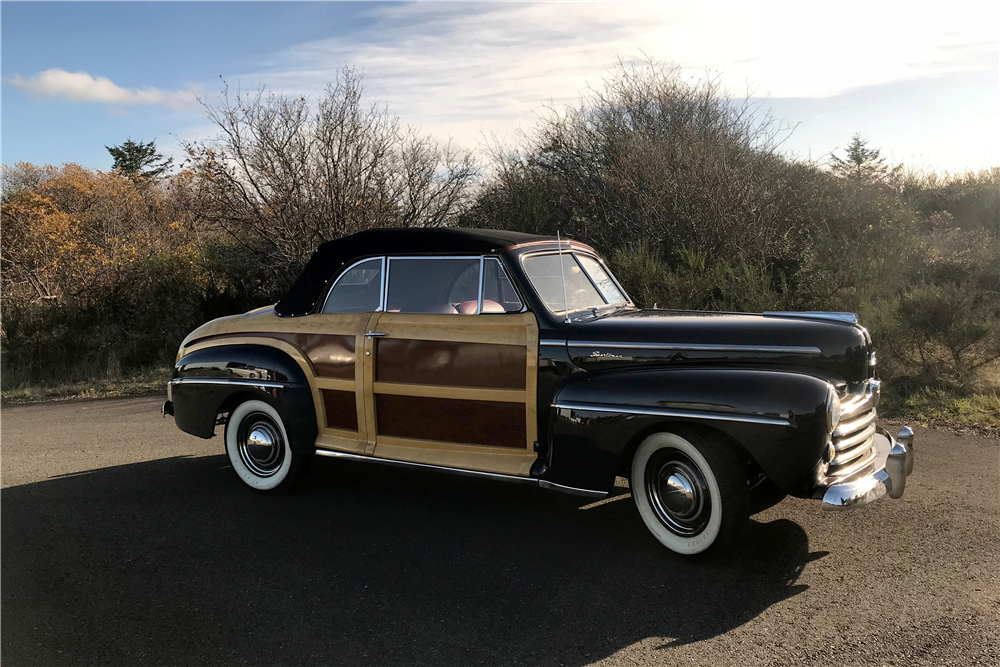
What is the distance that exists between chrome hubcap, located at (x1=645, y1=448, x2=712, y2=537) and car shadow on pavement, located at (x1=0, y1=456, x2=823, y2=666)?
0.20 meters

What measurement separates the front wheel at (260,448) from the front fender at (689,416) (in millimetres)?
2161

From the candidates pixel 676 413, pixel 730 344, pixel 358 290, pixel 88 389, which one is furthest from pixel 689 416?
pixel 88 389

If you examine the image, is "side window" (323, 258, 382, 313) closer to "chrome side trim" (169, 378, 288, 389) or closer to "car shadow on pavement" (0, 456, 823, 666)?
"chrome side trim" (169, 378, 288, 389)

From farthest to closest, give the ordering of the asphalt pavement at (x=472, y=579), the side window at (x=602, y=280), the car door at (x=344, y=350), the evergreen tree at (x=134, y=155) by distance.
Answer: the evergreen tree at (x=134, y=155)
the side window at (x=602, y=280)
the car door at (x=344, y=350)
the asphalt pavement at (x=472, y=579)

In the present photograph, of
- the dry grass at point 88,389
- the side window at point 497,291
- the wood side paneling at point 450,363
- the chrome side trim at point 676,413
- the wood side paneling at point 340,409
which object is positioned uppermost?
the side window at point 497,291

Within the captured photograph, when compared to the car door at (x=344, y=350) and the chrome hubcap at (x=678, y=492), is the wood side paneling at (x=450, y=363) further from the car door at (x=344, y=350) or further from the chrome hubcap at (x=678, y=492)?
the chrome hubcap at (x=678, y=492)

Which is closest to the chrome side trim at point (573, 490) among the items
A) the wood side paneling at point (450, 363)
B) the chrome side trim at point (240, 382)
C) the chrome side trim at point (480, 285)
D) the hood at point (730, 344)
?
the wood side paneling at point (450, 363)

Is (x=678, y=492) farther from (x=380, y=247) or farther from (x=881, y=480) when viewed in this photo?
(x=380, y=247)

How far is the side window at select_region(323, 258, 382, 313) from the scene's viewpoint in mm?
5145

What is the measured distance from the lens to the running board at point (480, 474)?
418 centimetres

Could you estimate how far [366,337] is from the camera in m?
4.99

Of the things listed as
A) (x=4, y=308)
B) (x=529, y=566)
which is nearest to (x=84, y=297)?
(x=4, y=308)

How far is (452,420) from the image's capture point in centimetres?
471

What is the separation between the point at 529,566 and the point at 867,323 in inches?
247
